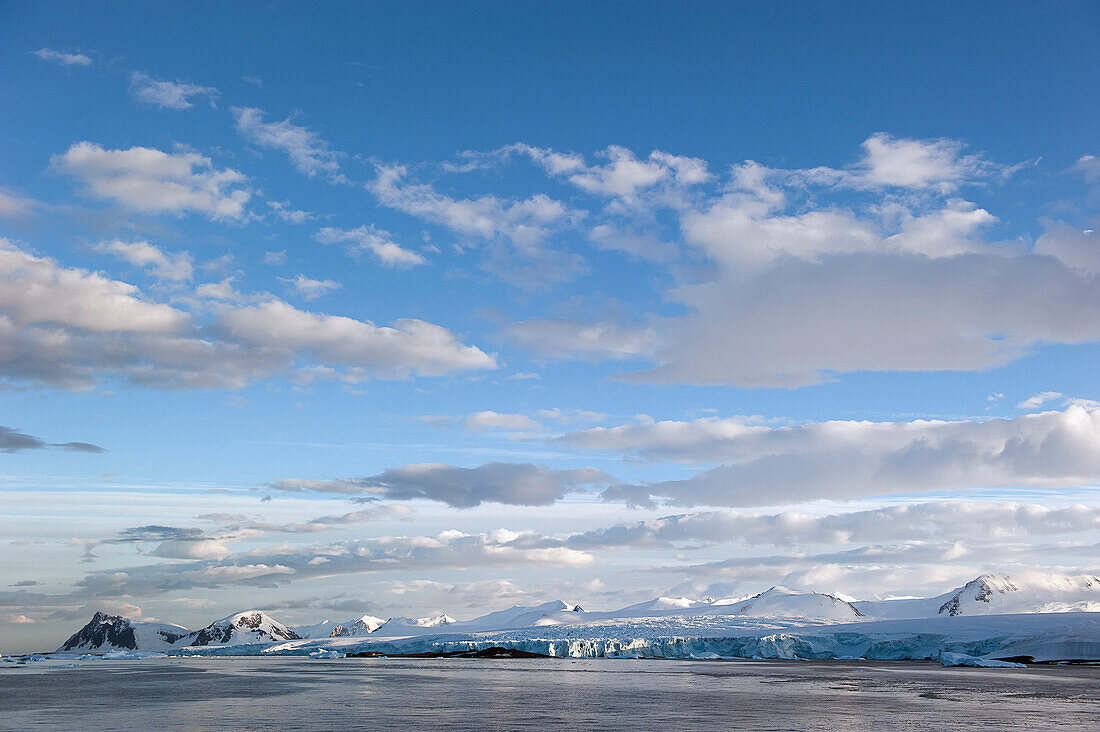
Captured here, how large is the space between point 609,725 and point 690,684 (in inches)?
1299

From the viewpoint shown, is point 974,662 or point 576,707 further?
point 974,662

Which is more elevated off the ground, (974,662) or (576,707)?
(576,707)

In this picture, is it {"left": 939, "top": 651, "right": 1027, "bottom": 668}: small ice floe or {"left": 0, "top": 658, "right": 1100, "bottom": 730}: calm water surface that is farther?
{"left": 939, "top": 651, "right": 1027, "bottom": 668}: small ice floe

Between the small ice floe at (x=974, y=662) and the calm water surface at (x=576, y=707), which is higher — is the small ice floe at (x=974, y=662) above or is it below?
below

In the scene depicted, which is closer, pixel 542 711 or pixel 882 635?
pixel 542 711

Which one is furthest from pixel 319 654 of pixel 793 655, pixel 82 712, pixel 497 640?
pixel 82 712

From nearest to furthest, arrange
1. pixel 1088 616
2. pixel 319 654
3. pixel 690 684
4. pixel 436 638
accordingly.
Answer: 1. pixel 690 684
2. pixel 1088 616
3. pixel 436 638
4. pixel 319 654

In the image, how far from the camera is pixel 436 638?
179 meters

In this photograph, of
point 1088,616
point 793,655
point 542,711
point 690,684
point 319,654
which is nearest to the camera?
point 542,711

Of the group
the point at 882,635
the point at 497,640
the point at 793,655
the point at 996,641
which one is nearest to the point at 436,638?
the point at 497,640

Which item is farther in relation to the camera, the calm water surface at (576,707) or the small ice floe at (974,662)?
the small ice floe at (974,662)

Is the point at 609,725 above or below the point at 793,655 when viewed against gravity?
above

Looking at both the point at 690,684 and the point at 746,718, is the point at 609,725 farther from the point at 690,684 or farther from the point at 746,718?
the point at 690,684

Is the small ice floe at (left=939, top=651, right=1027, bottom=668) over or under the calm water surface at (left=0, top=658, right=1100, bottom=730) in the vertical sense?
under
